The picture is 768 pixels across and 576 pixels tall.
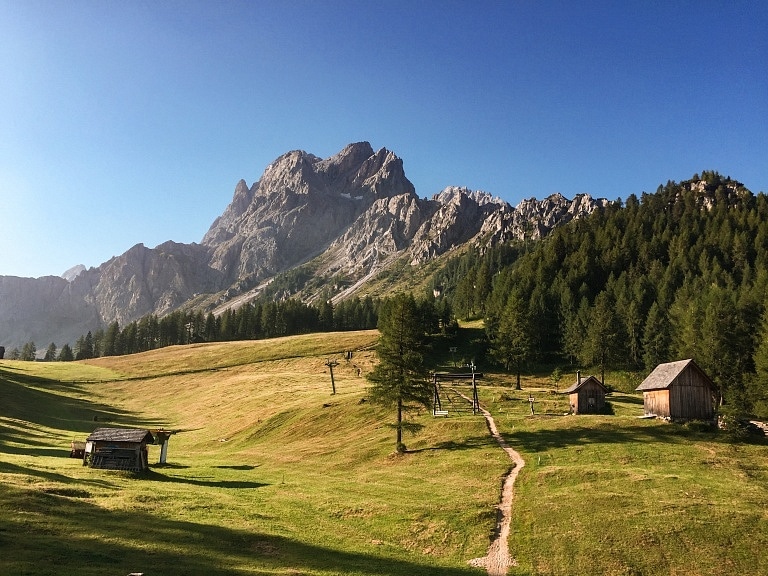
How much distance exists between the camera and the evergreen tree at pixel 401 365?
54594 mm

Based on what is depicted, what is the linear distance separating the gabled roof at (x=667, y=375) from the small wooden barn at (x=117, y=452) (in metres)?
53.1

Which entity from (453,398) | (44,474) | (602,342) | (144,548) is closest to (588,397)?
(453,398)

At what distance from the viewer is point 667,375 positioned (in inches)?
2247

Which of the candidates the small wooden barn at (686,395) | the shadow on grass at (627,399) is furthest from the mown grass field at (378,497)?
the small wooden barn at (686,395)

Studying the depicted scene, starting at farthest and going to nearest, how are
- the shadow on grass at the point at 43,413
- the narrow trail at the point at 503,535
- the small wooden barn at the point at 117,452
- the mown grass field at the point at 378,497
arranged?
the shadow on grass at the point at 43,413, the small wooden barn at the point at 117,452, the narrow trail at the point at 503,535, the mown grass field at the point at 378,497

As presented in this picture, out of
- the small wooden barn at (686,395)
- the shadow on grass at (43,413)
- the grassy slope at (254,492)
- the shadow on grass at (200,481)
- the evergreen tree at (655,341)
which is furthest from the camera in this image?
the evergreen tree at (655,341)

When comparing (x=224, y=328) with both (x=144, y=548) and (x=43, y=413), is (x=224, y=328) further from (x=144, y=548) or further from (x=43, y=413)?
(x=144, y=548)

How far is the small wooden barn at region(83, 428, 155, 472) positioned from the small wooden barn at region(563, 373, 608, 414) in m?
50.3

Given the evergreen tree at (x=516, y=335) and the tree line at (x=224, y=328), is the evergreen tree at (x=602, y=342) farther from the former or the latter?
the tree line at (x=224, y=328)

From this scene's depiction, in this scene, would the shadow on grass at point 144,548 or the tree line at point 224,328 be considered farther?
the tree line at point 224,328

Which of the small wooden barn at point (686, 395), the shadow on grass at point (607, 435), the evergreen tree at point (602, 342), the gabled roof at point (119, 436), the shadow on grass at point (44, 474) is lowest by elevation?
the shadow on grass at point (607, 435)

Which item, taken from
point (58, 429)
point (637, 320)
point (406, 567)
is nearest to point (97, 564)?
point (406, 567)

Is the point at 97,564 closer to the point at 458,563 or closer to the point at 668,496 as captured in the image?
the point at 458,563

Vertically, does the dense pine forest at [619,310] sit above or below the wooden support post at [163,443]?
above
